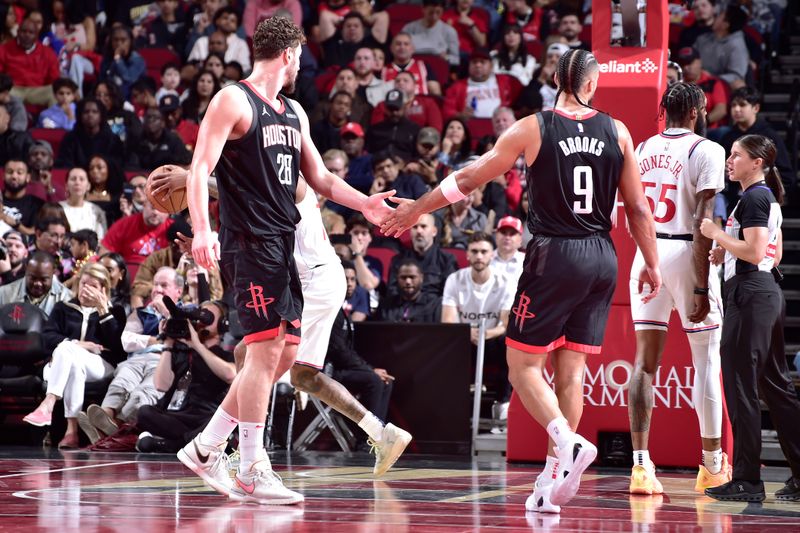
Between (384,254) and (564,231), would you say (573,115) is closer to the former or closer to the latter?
(564,231)

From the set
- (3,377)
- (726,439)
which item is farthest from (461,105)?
(726,439)

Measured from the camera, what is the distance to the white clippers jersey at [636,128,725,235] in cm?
634

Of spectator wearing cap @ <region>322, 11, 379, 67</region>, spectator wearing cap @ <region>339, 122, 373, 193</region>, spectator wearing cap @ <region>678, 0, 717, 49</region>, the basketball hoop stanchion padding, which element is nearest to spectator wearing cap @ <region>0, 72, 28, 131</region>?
spectator wearing cap @ <region>322, 11, 379, 67</region>

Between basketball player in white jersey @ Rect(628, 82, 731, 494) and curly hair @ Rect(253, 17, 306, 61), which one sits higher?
→ curly hair @ Rect(253, 17, 306, 61)

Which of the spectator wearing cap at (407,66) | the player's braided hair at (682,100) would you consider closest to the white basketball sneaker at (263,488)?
the player's braided hair at (682,100)

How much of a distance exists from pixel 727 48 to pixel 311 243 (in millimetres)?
8123

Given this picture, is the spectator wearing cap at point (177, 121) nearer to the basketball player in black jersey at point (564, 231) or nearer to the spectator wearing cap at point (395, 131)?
the spectator wearing cap at point (395, 131)

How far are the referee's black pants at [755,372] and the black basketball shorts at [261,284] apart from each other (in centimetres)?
233

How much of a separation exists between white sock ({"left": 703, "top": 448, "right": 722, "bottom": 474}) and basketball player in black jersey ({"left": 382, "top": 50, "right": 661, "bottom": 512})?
1.43 metres

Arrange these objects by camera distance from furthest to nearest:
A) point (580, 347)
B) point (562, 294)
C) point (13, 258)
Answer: point (13, 258)
point (580, 347)
point (562, 294)

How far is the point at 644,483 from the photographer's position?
6.04m

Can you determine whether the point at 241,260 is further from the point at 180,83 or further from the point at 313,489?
the point at 180,83

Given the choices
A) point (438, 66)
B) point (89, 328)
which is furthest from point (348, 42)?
point (89, 328)

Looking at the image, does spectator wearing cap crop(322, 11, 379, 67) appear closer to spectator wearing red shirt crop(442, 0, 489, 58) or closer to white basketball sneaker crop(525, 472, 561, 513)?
spectator wearing red shirt crop(442, 0, 489, 58)
